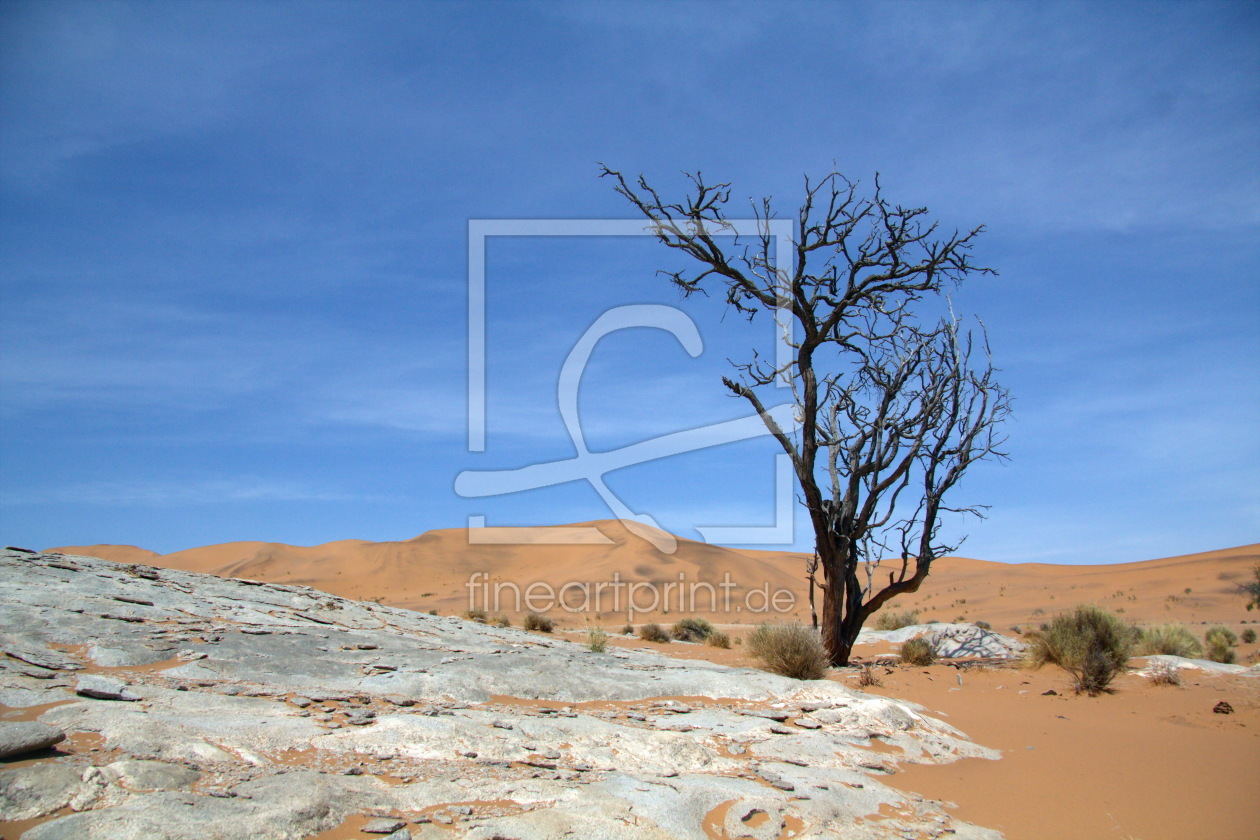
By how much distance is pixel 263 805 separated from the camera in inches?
152

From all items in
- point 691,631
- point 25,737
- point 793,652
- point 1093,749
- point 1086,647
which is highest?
point 25,737

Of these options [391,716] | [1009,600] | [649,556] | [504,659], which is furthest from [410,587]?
[391,716]

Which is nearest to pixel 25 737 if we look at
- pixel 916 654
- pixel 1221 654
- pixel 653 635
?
pixel 916 654

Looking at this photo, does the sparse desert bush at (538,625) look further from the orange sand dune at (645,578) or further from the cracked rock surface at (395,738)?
the orange sand dune at (645,578)

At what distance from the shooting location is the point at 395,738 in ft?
17.1

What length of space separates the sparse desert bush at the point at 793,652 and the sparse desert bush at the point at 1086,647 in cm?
340

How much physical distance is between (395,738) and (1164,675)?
10513 millimetres

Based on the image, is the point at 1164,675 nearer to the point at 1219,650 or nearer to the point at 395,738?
the point at 1219,650

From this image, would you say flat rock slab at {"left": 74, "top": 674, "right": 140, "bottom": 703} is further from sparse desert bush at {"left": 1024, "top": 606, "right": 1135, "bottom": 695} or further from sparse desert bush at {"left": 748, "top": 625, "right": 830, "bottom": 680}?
sparse desert bush at {"left": 1024, "top": 606, "right": 1135, "bottom": 695}

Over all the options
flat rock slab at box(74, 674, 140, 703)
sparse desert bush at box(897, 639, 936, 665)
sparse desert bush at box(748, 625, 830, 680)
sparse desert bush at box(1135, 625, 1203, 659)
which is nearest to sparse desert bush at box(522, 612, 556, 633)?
sparse desert bush at box(897, 639, 936, 665)

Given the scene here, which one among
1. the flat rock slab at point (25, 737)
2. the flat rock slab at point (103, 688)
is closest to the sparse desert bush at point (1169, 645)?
the flat rock slab at point (103, 688)

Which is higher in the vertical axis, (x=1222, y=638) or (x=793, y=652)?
(x=793, y=652)

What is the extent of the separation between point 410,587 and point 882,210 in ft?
117

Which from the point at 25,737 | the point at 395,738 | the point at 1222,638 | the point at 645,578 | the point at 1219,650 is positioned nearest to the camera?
the point at 25,737
